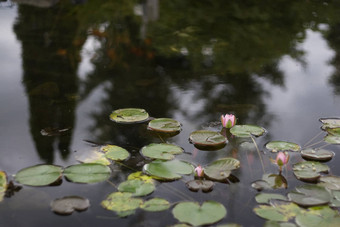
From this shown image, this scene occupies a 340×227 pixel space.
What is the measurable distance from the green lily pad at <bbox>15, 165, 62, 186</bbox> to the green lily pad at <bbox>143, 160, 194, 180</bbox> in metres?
0.30

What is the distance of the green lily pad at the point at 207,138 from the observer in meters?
1.69

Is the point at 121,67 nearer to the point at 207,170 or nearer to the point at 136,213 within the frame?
the point at 207,170

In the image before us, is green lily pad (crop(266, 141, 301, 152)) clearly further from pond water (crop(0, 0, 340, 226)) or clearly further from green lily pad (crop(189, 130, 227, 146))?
green lily pad (crop(189, 130, 227, 146))

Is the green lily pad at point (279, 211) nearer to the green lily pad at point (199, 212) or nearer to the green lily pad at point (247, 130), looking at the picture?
the green lily pad at point (199, 212)

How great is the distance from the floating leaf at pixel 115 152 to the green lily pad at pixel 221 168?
0.30 meters

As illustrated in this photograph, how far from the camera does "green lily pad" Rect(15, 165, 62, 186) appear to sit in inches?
55.2

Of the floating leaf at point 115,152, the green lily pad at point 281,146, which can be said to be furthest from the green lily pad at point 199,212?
the green lily pad at point 281,146

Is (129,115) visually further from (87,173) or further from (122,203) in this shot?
(122,203)

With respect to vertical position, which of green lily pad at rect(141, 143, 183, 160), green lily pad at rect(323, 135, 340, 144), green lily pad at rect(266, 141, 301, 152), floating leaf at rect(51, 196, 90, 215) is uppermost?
green lily pad at rect(323, 135, 340, 144)

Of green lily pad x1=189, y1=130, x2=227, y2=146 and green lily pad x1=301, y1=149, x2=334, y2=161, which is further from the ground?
green lily pad x1=189, y1=130, x2=227, y2=146

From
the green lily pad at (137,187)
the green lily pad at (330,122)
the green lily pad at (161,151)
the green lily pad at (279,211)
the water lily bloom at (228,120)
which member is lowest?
the green lily pad at (279,211)

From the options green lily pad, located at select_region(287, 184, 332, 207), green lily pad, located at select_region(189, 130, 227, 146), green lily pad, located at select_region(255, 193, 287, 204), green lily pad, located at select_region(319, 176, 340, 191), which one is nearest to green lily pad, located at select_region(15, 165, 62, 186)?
green lily pad, located at select_region(189, 130, 227, 146)

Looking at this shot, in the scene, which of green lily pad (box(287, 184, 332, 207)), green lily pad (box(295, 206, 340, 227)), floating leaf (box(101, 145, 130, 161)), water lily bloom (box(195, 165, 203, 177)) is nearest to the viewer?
green lily pad (box(295, 206, 340, 227))

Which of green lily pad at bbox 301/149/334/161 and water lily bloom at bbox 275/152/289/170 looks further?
green lily pad at bbox 301/149/334/161
